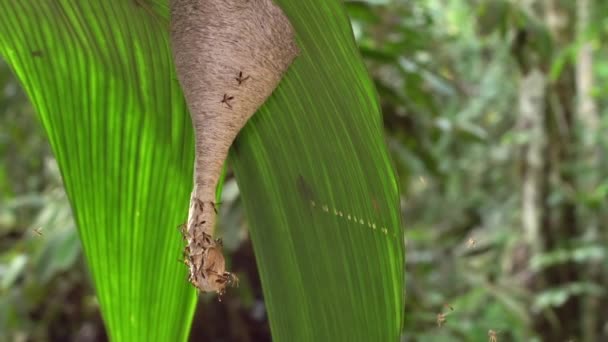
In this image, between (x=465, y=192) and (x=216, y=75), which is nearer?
(x=216, y=75)

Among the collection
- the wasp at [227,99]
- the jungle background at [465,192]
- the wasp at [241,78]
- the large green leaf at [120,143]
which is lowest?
the jungle background at [465,192]

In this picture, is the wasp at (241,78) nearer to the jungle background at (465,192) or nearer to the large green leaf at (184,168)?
the large green leaf at (184,168)

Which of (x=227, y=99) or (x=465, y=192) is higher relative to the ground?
(x=227, y=99)

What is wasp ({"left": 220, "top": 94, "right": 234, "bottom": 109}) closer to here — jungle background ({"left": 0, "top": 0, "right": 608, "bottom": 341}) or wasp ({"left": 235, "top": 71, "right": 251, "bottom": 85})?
wasp ({"left": 235, "top": 71, "right": 251, "bottom": 85})

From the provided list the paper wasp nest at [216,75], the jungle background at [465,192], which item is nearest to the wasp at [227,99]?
the paper wasp nest at [216,75]

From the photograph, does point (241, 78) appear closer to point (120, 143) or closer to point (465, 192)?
point (120, 143)

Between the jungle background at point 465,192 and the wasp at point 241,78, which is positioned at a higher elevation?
the wasp at point 241,78

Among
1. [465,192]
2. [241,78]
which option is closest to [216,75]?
[241,78]

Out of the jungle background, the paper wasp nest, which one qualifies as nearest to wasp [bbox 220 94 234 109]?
the paper wasp nest
